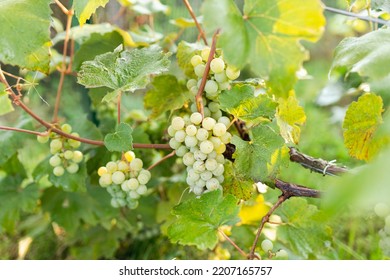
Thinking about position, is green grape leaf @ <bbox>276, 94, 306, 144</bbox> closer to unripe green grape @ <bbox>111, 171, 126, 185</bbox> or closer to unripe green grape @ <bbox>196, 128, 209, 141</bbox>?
unripe green grape @ <bbox>196, 128, 209, 141</bbox>

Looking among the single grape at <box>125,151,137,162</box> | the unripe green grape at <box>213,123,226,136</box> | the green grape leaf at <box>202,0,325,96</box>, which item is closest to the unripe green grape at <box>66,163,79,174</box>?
the single grape at <box>125,151,137,162</box>

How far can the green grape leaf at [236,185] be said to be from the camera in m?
0.77

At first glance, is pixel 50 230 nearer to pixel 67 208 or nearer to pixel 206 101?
pixel 67 208

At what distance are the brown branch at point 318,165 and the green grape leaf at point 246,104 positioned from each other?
99 millimetres

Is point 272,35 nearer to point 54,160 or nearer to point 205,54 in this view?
point 205,54

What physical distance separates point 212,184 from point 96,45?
45cm

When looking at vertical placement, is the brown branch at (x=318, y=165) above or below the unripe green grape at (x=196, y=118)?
below

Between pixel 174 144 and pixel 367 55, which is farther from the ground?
pixel 367 55

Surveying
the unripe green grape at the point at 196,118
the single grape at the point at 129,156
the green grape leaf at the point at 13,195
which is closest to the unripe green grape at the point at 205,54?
the unripe green grape at the point at 196,118

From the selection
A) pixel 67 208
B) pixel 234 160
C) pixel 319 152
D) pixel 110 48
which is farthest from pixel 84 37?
pixel 319 152

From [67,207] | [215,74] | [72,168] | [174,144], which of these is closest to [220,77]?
[215,74]

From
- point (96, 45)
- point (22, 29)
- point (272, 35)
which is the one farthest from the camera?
point (96, 45)

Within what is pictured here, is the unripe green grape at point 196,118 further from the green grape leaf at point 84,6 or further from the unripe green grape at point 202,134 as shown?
the green grape leaf at point 84,6

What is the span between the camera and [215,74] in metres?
0.73
